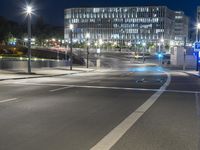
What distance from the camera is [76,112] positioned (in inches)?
485

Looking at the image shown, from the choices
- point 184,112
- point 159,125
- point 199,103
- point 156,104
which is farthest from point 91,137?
point 199,103

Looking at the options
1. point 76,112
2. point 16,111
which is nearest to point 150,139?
point 76,112

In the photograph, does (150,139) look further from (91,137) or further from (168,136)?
(91,137)

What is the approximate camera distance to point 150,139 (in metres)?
8.48

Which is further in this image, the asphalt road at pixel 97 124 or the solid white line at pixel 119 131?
the asphalt road at pixel 97 124

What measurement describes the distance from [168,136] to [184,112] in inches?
162

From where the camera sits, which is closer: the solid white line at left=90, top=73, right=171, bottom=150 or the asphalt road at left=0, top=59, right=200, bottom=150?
the solid white line at left=90, top=73, right=171, bottom=150

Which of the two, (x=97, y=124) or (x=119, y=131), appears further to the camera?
(x=97, y=124)

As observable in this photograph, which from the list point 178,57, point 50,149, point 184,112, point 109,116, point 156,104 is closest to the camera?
point 50,149

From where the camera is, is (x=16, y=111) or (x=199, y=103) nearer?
(x=16, y=111)

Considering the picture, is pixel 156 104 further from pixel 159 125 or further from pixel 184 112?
pixel 159 125

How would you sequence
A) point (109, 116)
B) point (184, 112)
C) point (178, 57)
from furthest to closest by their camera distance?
1. point (178, 57)
2. point (184, 112)
3. point (109, 116)

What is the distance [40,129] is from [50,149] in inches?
78.7

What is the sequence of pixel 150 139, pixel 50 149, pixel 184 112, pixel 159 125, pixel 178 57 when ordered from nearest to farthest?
pixel 50 149 → pixel 150 139 → pixel 159 125 → pixel 184 112 → pixel 178 57
